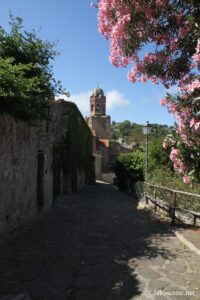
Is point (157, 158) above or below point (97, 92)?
below

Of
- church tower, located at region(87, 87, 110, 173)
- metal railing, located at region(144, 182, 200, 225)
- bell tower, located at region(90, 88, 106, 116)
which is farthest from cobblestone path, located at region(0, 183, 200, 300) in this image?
bell tower, located at region(90, 88, 106, 116)

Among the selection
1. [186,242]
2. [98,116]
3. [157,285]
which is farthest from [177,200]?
[98,116]

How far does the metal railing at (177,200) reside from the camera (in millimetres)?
11234

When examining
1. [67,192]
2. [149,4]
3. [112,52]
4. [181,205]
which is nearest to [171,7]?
[149,4]

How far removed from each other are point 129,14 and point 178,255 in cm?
517

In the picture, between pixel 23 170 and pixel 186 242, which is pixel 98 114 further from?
pixel 186 242

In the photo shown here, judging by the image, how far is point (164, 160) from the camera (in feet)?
68.7

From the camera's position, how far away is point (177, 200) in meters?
12.8

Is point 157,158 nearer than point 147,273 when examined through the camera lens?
No

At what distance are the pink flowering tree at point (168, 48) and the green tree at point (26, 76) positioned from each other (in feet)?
12.1

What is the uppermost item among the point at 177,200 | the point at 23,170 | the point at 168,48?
the point at 168,48

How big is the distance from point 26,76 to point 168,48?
7.03 m

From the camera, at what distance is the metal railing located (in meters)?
11.2

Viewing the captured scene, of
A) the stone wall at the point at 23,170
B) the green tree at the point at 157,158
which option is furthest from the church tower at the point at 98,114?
the stone wall at the point at 23,170
